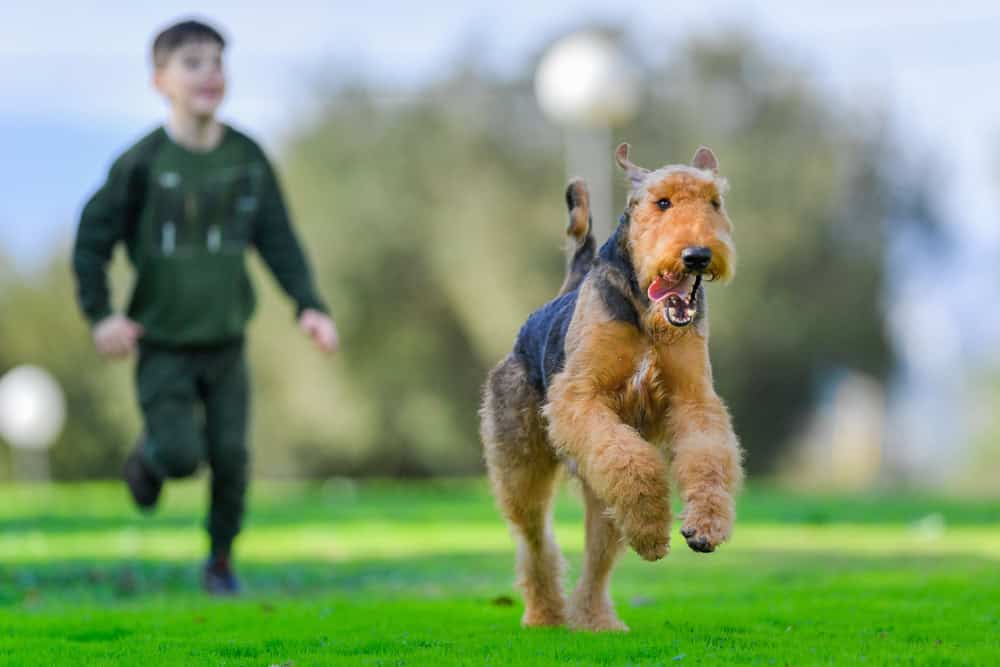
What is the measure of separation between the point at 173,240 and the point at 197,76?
0.83 metres

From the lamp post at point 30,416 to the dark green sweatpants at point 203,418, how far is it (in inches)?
810

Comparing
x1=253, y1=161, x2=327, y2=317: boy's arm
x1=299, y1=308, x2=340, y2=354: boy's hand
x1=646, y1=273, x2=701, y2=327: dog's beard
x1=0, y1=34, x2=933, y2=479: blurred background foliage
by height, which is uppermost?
x1=0, y1=34, x2=933, y2=479: blurred background foliage

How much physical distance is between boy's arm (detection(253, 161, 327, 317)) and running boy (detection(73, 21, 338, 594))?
103 mm

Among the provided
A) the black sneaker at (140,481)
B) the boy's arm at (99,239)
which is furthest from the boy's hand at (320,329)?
the black sneaker at (140,481)

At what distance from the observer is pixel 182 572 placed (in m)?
9.20

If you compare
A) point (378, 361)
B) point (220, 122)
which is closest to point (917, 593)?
point (220, 122)

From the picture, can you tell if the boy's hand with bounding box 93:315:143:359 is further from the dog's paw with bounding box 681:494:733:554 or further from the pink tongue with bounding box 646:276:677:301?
the dog's paw with bounding box 681:494:733:554

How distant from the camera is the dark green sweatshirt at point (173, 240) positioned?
7.11 m

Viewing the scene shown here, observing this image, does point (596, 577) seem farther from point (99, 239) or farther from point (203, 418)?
point (99, 239)

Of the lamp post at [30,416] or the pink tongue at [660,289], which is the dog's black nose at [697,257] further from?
the lamp post at [30,416]

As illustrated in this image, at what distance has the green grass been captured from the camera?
4680 millimetres

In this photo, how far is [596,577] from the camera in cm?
519

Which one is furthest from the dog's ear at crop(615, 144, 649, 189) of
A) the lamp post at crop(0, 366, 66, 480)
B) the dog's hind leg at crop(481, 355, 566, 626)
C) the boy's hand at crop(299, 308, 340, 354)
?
the lamp post at crop(0, 366, 66, 480)

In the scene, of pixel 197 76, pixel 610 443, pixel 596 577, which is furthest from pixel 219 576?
pixel 610 443
